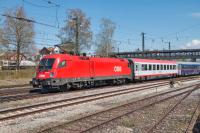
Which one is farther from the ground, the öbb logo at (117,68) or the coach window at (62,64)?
the coach window at (62,64)

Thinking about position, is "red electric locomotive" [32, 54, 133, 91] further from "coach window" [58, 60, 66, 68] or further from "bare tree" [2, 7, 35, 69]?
"bare tree" [2, 7, 35, 69]

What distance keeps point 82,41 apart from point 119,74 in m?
34.7

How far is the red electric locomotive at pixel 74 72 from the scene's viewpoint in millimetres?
24203

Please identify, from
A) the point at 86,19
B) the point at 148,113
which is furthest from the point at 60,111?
the point at 86,19

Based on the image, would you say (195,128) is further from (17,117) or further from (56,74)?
(56,74)

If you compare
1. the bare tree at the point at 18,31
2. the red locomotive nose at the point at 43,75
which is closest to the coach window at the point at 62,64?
the red locomotive nose at the point at 43,75

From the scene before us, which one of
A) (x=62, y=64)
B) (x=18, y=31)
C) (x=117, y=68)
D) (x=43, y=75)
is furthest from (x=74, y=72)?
(x=18, y=31)

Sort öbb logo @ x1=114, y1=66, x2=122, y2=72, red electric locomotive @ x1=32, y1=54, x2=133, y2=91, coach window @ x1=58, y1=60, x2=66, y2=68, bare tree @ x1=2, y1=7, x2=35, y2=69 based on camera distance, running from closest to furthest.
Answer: red electric locomotive @ x1=32, y1=54, x2=133, y2=91, coach window @ x1=58, y1=60, x2=66, y2=68, öbb logo @ x1=114, y1=66, x2=122, y2=72, bare tree @ x1=2, y1=7, x2=35, y2=69

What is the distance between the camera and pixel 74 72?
26.2 meters

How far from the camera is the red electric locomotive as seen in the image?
79.4 ft

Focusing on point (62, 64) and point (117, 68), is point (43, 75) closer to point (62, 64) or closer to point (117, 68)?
point (62, 64)

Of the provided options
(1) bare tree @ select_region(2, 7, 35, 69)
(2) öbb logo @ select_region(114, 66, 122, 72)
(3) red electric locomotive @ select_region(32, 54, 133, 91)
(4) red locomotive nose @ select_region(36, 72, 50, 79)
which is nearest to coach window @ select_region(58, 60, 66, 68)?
(3) red electric locomotive @ select_region(32, 54, 133, 91)

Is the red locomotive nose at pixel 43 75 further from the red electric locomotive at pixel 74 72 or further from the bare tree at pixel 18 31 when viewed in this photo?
the bare tree at pixel 18 31

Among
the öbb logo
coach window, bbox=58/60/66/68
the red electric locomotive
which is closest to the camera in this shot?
the red electric locomotive
